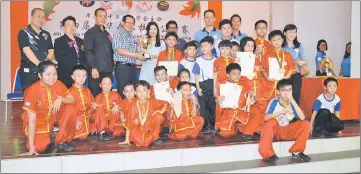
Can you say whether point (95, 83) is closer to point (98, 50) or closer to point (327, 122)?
point (98, 50)

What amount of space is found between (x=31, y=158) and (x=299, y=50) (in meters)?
3.34

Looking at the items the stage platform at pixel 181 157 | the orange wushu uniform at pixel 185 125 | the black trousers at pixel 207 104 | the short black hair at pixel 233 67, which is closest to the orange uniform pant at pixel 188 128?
the orange wushu uniform at pixel 185 125

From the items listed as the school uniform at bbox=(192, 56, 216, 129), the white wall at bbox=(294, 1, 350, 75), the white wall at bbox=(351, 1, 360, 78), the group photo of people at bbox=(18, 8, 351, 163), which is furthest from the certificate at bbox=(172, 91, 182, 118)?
the white wall at bbox=(294, 1, 350, 75)

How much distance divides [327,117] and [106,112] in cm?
261

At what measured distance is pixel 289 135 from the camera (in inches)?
157

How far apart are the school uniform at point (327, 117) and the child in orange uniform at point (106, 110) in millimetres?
2378

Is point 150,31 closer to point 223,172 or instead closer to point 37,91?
point 37,91

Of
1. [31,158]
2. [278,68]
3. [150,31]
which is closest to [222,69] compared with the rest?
[278,68]

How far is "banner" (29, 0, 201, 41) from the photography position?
727 cm

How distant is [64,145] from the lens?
368cm

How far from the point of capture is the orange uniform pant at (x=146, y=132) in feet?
12.5

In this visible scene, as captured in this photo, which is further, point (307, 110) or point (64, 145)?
point (307, 110)

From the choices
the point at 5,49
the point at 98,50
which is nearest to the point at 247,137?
the point at 98,50

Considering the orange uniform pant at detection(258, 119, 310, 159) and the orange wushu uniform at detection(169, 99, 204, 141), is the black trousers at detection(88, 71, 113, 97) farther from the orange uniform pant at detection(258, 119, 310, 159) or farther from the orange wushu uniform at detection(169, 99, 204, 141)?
the orange uniform pant at detection(258, 119, 310, 159)
